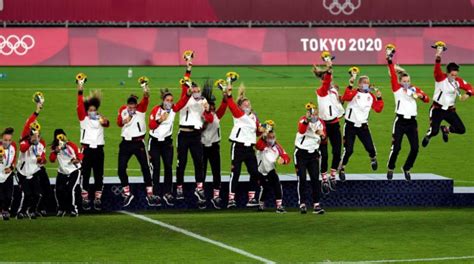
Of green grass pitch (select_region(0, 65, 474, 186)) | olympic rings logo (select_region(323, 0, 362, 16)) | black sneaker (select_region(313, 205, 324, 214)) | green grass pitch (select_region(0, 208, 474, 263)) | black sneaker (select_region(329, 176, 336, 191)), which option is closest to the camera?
green grass pitch (select_region(0, 208, 474, 263))

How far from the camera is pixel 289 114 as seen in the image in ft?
149

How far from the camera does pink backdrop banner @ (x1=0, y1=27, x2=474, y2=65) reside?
174ft

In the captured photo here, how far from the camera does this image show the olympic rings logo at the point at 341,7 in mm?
56594

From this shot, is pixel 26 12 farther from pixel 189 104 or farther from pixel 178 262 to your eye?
pixel 178 262

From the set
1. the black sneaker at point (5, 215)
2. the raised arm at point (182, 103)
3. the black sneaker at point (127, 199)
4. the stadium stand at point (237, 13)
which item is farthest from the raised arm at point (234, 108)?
the stadium stand at point (237, 13)

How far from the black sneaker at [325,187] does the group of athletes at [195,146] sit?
23mm

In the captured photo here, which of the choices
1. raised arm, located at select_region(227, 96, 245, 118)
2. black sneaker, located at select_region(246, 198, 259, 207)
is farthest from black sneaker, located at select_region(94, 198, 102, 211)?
raised arm, located at select_region(227, 96, 245, 118)

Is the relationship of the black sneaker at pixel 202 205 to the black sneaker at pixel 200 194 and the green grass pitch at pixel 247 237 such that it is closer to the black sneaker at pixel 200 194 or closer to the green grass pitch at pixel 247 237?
the black sneaker at pixel 200 194

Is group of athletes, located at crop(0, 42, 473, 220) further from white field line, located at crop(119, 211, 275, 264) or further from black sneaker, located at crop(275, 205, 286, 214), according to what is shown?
white field line, located at crop(119, 211, 275, 264)

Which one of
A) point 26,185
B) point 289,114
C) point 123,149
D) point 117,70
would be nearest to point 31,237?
point 26,185

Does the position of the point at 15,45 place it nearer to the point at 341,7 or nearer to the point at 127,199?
the point at 341,7

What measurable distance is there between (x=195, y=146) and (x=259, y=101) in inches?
629

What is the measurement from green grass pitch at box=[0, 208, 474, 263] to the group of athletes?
2.20 ft

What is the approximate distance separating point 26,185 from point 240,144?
491 cm
